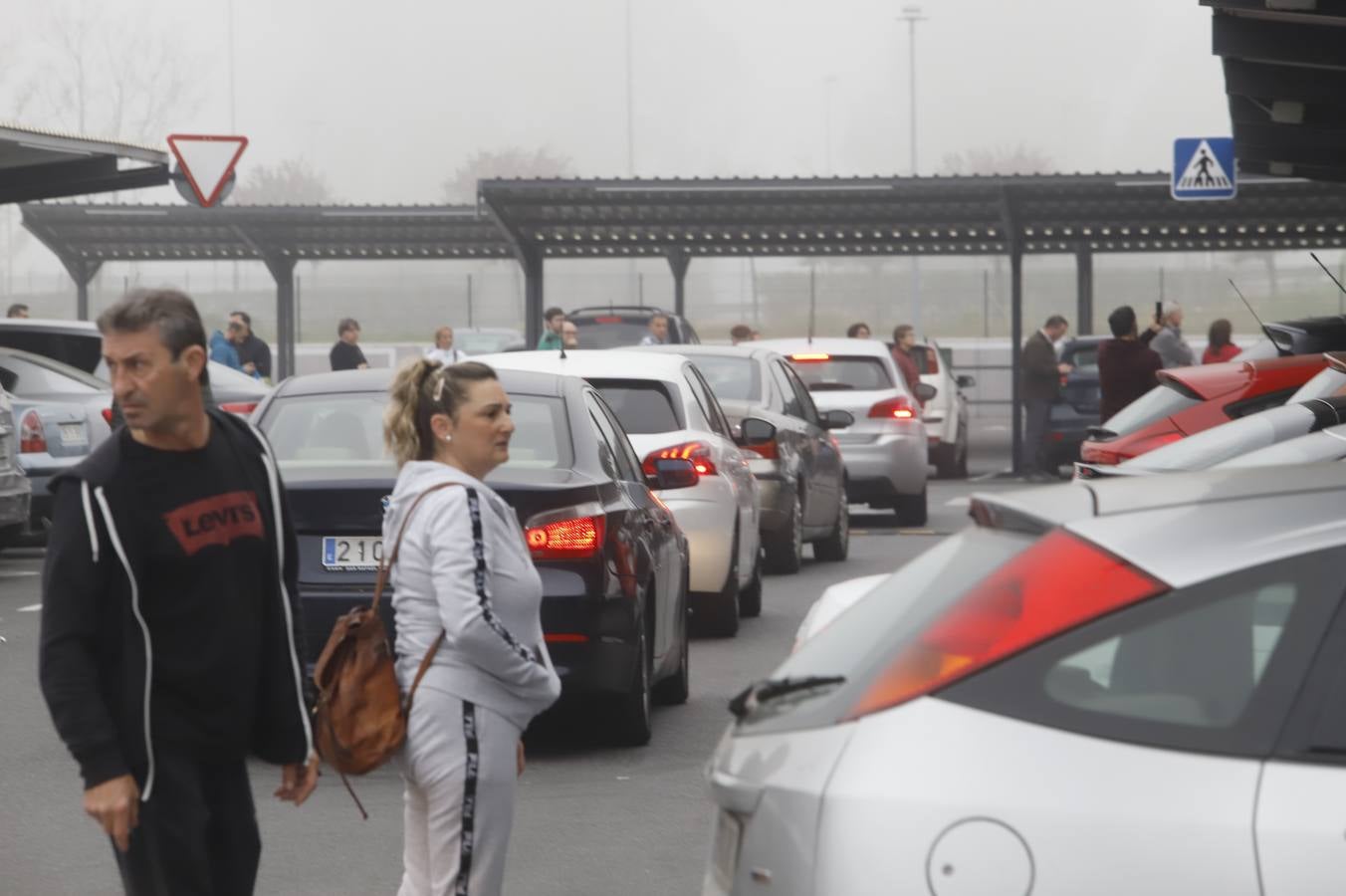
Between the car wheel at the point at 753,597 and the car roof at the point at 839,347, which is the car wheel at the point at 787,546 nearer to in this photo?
the car wheel at the point at 753,597

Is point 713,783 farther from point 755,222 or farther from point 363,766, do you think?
point 755,222

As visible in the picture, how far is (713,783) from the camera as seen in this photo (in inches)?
147

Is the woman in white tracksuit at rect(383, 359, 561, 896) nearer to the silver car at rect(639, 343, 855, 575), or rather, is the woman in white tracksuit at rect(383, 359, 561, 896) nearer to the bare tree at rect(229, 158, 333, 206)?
the silver car at rect(639, 343, 855, 575)

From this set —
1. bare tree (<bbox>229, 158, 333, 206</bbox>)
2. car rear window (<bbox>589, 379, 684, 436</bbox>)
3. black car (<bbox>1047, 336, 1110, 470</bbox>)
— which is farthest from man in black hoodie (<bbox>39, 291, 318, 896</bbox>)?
bare tree (<bbox>229, 158, 333, 206</bbox>)

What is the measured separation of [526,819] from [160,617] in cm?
361

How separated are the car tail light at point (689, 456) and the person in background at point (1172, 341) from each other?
1139 cm

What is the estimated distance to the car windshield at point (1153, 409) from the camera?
12586mm

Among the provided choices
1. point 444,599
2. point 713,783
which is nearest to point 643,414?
point 444,599

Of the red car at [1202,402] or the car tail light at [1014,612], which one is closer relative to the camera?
the car tail light at [1014,612]

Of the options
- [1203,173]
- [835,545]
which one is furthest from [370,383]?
[1203,173]

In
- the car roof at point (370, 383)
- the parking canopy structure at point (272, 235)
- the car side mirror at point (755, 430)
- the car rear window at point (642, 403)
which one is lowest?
the car side mirror at point (755, 430)

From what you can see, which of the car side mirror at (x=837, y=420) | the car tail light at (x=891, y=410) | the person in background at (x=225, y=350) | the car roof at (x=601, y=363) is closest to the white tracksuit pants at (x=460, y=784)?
the car roof at (x=601, y=363)

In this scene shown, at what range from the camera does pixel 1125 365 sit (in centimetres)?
1892

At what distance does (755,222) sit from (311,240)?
6.84m
